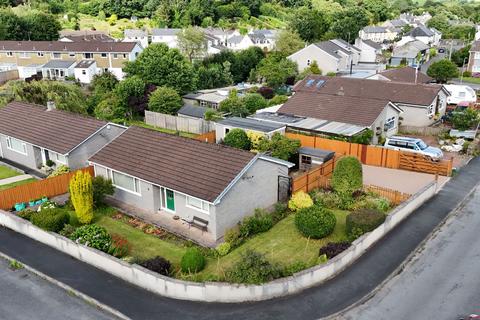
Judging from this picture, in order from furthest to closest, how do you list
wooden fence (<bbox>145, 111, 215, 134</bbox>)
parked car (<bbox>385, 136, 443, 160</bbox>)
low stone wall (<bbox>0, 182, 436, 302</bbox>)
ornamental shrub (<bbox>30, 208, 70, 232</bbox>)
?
wooden fence (<bbox>145, 111, 215, 134</bbox>) → parked car (<bbox>385, 136, 443, 160</bbox>) → ornamental shrub (<bbox>30, 208, 70, 232</bbox>) → low stone wall (<bbox>0, 182, 436, 302</bbox>)

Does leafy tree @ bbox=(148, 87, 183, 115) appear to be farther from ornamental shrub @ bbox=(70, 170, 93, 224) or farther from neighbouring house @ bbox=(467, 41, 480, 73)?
neighbouring house @ bbox=(467, 41, 480, 73)

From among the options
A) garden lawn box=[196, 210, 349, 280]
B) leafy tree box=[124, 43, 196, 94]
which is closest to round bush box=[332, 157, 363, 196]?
garden lawn box=[196, 210, 349, 280]

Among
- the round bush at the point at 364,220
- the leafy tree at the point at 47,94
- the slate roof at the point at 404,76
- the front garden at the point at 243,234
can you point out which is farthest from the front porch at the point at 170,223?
the slate roof at the point at 404,76

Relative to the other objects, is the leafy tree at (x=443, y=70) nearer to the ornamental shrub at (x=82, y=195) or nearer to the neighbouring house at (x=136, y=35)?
the ornamental shrub at (x=82, y=195)

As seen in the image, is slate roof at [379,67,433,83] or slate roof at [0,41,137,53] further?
slate roof at [0,41,137,53]

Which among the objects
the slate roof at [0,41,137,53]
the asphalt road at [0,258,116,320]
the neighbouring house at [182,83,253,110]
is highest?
the slate roof at [0,41,137,53]

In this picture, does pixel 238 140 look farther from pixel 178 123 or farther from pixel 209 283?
pixel 209 283

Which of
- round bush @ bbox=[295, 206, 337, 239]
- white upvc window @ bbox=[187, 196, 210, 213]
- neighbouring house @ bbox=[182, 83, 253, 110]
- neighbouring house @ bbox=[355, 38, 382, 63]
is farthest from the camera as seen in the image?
neighbouring house @ bbox=[355, 38, 382, 63]

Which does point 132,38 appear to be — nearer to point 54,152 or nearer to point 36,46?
point 36,46
